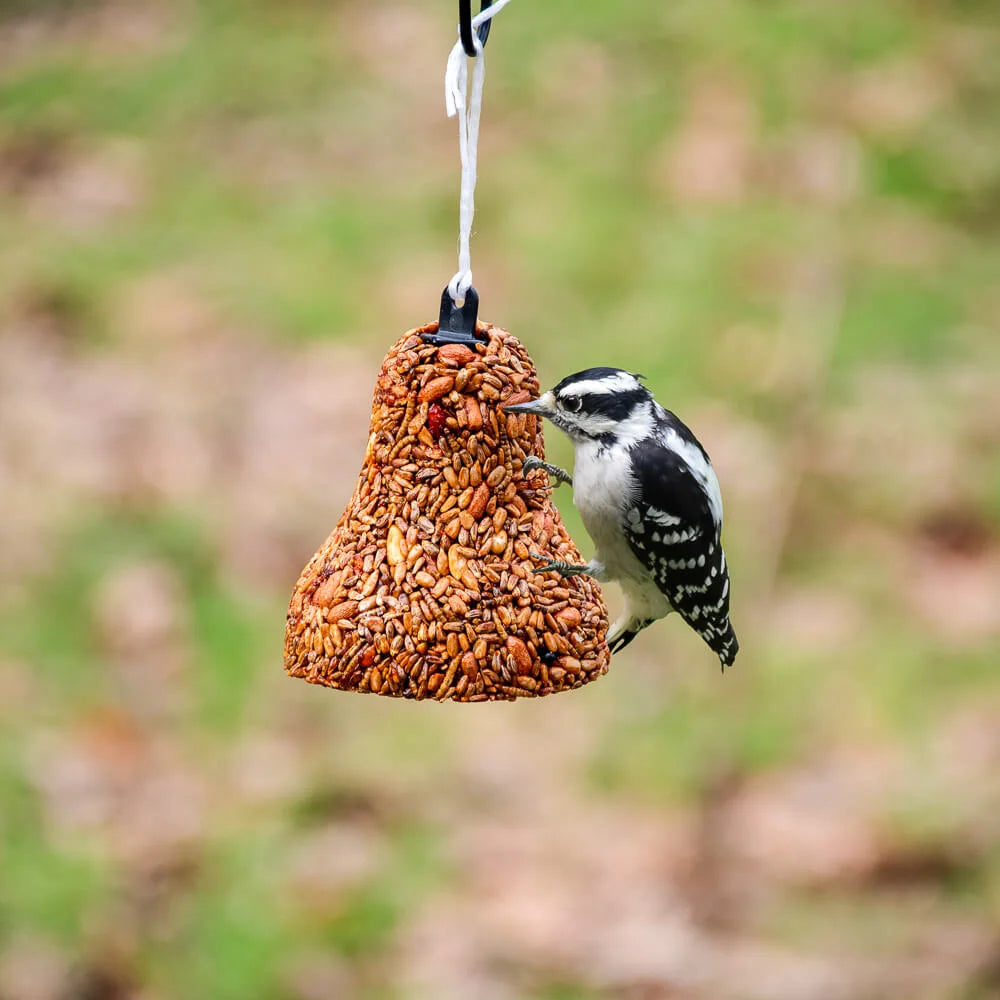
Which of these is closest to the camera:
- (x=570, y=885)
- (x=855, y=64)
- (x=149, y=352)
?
(x=570, y=885)

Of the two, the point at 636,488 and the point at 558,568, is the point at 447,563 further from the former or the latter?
the point at 636,488

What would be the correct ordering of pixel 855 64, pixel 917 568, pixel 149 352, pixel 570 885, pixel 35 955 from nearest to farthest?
pixel 35 955 < pixel 570 885 < pixel 917 568 < pixel 149 352 < pixel 855 64

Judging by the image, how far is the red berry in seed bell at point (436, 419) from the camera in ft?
13.5

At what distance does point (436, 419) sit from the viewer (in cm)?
411

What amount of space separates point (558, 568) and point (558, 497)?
17.3 feet

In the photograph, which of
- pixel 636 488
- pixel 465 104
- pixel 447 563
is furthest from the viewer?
pixel 636 488

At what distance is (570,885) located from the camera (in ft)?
26.3

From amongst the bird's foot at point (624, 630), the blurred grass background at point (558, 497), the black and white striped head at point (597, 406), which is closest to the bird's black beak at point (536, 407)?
the black and white striped head at point (597, 406)

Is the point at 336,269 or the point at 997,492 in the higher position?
the point at 336,269

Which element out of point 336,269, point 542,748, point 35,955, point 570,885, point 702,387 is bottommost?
point 35,955

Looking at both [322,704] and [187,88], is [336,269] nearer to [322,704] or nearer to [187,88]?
[187,88]

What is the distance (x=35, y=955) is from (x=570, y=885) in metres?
2.56

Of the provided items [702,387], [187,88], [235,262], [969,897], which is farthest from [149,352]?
[969,897]

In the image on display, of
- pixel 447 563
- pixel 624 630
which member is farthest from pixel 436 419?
pixel 624 630
